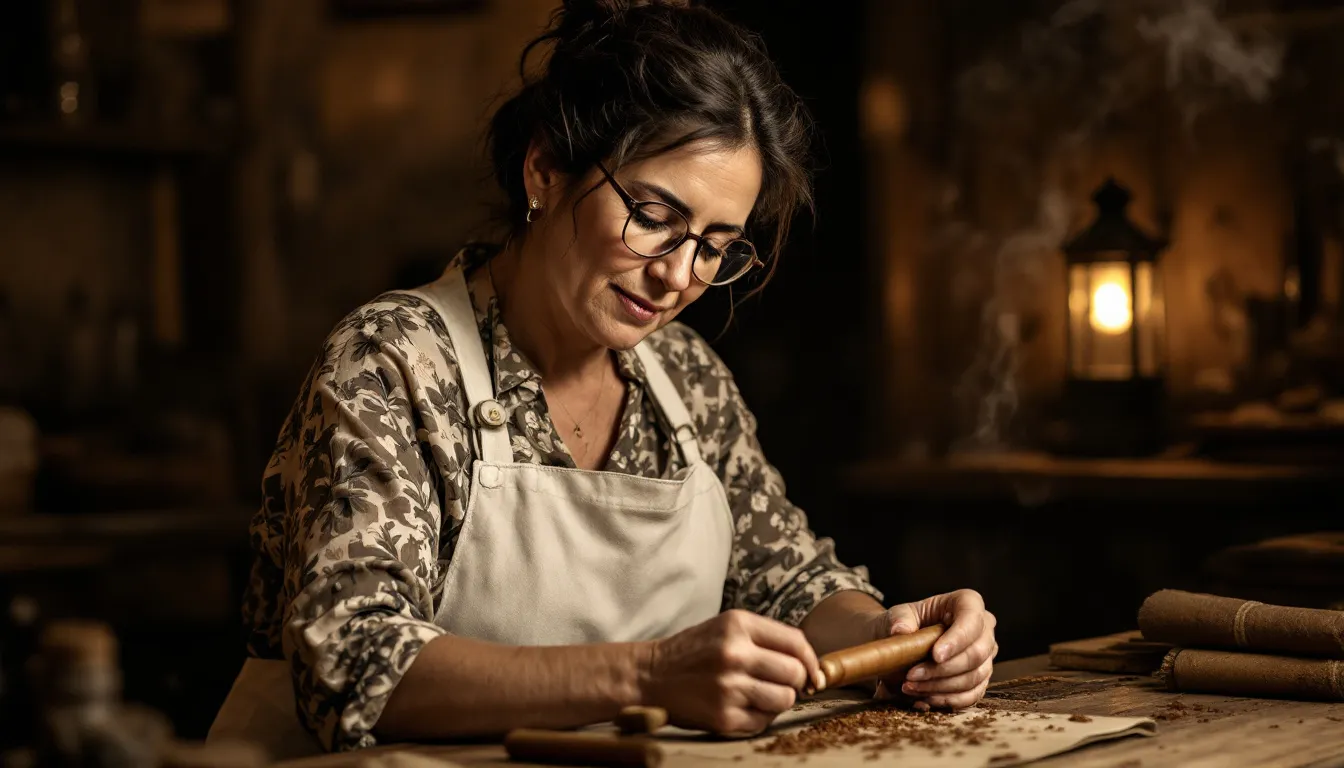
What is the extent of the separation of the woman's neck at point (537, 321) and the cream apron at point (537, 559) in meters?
0.06

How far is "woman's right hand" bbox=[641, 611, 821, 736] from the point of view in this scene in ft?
4.60

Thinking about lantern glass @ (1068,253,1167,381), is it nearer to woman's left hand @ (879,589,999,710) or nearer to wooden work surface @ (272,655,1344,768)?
wooden work surface @ (272,655,1344,768)

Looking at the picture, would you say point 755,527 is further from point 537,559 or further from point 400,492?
point 400,492

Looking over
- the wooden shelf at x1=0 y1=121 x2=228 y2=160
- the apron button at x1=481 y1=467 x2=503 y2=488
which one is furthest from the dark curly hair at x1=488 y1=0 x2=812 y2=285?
the wooden shelf at x1=0 y1=121 x2=228 y2=160

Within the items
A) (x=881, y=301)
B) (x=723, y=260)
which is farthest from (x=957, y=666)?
(x=881, y=301)

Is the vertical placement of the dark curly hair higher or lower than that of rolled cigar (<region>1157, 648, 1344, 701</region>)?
higher

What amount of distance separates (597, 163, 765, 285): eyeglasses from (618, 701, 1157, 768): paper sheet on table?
1.99 feet

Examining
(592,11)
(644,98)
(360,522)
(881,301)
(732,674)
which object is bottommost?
(732,674)

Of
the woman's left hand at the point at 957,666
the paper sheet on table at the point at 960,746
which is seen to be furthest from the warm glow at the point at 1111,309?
the paper sheet on table at the point at 960,746

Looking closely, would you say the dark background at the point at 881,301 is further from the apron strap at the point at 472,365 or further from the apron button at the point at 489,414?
the apron button at the point at 489,414

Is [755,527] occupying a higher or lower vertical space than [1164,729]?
higher

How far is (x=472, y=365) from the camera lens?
1.87 m

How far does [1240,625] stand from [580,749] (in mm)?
890

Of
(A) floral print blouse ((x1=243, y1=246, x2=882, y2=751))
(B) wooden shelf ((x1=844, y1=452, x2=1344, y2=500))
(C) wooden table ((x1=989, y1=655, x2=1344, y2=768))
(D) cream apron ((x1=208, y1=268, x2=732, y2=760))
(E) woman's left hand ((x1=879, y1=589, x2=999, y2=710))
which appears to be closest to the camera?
(C) wooden table ((x1=989, y1=655, x2=1344, y2=768))
